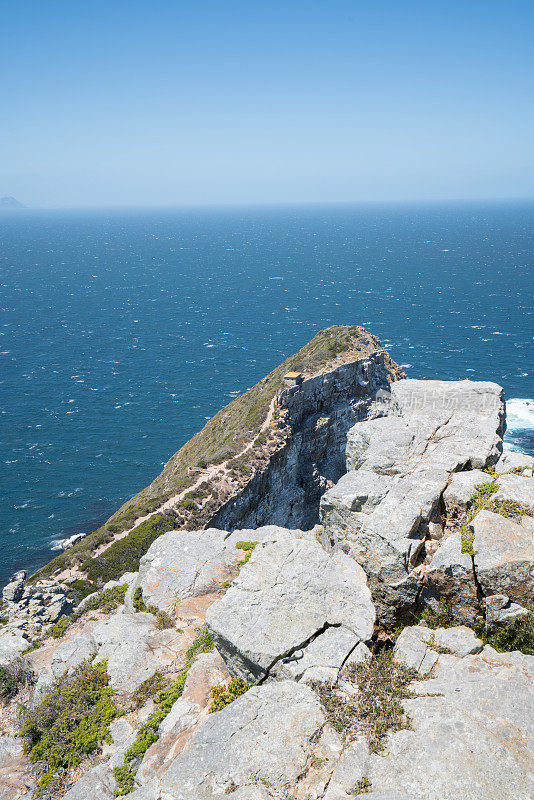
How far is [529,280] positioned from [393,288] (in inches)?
2270

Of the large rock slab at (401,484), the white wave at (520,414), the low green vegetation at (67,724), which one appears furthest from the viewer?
the white wave at (520,414)

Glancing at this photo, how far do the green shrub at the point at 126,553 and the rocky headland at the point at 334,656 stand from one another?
45.6 ft

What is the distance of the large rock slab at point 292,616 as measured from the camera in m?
14.7

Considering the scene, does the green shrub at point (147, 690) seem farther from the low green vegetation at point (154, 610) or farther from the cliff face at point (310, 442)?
the cliff face at point (310, 442)

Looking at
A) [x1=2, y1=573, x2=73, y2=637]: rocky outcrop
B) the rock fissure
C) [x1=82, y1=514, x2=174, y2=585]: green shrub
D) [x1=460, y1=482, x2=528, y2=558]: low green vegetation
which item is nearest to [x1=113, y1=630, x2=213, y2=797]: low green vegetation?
the rock fissure

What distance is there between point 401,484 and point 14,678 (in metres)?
19.2

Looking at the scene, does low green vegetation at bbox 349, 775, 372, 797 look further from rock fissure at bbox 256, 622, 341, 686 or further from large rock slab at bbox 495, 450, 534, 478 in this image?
large rock slab at bbox 495, 450, 534, 478

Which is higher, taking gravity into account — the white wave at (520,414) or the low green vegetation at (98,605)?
the low green vegetation at (98,605)

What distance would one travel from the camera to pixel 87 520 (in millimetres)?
68375

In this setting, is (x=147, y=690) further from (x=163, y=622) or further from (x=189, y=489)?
(x=189, y=489)

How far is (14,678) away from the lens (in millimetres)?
21891

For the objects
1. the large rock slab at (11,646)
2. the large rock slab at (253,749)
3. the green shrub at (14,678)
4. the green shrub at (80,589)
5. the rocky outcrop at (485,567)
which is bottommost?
the green shrub at (80,589)

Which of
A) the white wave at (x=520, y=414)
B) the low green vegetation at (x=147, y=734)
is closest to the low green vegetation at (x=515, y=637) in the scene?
the low green vegetation at (x=147, y=734)

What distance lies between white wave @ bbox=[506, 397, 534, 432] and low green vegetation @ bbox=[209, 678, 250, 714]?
79.3m
